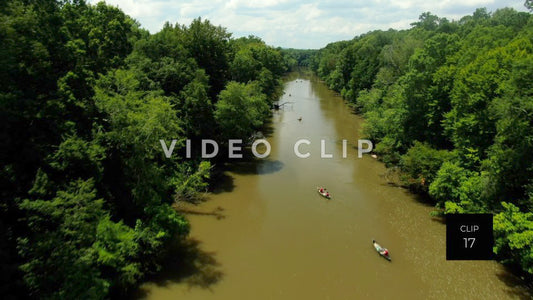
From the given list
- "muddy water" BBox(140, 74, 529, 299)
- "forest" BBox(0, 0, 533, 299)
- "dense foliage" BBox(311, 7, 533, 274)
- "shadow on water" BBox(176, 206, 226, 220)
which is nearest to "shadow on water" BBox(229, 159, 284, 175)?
"muddy water" BBox(140, 74, 529, 299)

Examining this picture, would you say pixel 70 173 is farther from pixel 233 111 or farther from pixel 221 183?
pixel 233 111

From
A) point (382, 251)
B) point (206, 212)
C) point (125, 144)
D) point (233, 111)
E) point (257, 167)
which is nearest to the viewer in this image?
point (125, 144)

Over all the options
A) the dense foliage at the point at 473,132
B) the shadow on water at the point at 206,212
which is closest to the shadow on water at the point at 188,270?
the shadow on water at the point at 206,212

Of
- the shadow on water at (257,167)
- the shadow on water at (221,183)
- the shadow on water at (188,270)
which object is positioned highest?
the shadow on water at (257,167)

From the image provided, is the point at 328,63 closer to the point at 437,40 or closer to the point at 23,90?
the point at 437,40

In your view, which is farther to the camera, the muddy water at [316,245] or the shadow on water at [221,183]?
the shadow on water at [221,183]

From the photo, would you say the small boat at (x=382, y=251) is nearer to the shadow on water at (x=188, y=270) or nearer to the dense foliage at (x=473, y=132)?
the dense foliage at (x=473, y=132)

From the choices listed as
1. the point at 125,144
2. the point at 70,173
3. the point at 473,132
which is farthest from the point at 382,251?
the point at 70,173
